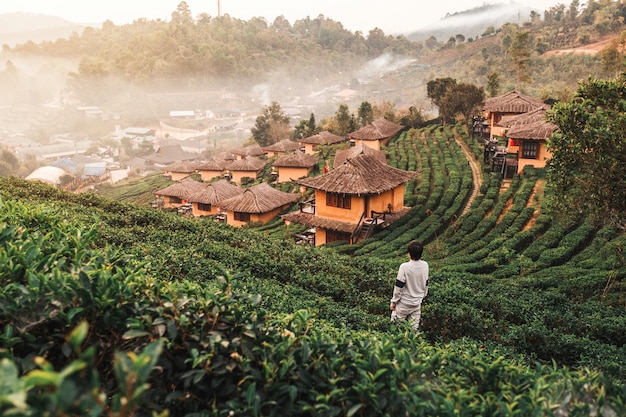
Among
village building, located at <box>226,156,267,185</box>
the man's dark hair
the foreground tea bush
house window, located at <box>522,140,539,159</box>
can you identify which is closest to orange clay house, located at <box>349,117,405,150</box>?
village building, located at <box>226,156,267,185</box>

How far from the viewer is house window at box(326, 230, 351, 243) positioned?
2405 centimetres

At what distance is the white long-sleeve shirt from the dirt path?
1663 cm

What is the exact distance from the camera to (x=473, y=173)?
2981 centimetres

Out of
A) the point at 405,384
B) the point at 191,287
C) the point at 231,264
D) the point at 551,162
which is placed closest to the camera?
the point at 405,384

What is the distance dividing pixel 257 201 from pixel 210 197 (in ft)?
19.2

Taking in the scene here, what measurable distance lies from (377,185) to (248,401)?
2139 centimetres

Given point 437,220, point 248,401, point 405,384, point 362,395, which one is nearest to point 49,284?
point 248,401

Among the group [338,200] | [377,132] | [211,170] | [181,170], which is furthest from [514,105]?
[181,170]

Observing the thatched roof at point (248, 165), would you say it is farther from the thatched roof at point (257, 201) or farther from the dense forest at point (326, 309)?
the dense forest at point (326, 309)

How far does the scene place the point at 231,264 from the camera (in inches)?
381

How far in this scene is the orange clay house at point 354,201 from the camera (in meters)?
23.4

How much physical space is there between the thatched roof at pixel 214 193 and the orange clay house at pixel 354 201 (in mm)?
12055

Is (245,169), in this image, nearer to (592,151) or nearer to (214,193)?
(214,193)

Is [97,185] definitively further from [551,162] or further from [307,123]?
[551,162]
